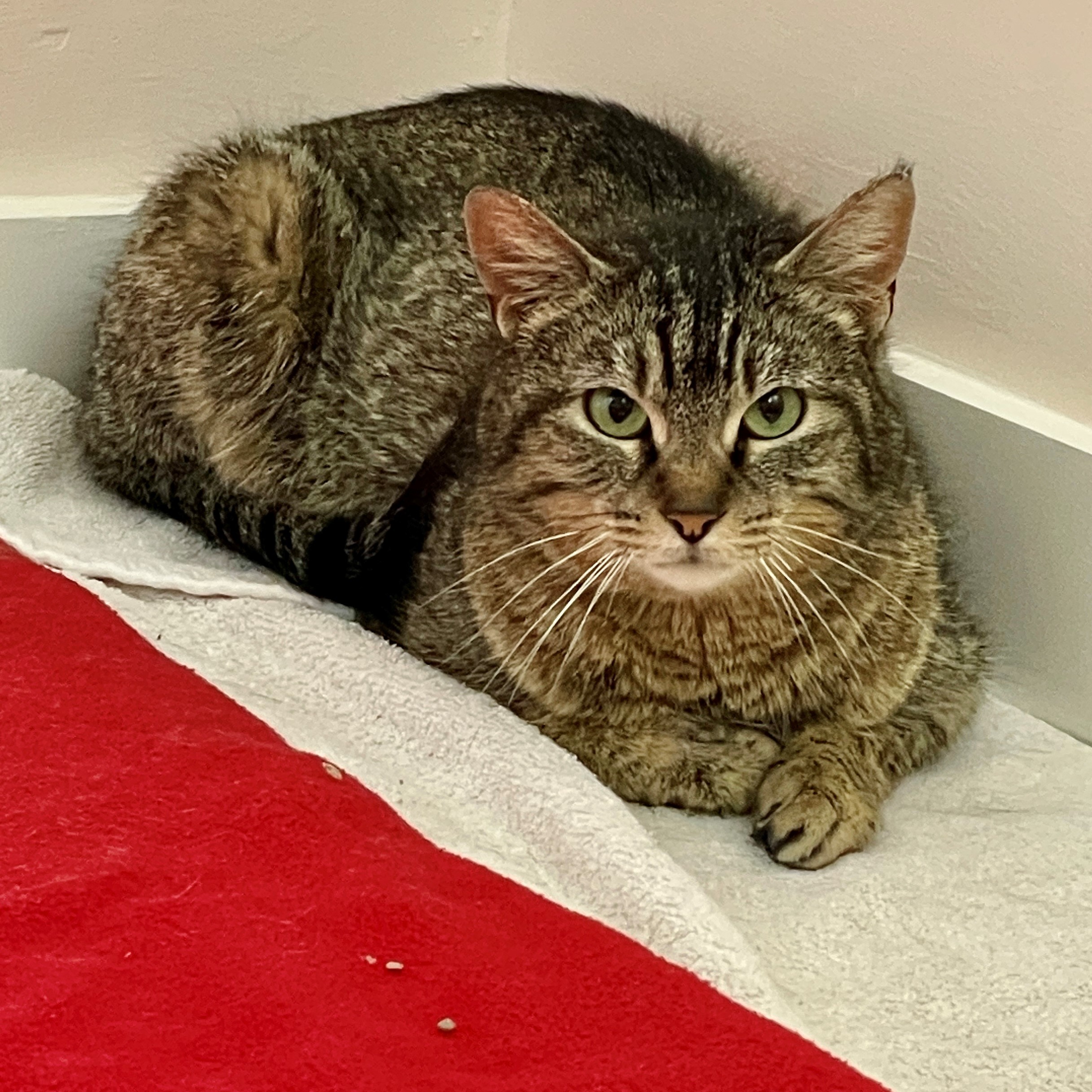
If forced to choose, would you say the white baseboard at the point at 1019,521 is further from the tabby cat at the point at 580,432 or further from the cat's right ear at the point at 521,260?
the cat's right ear at the point at 521,260

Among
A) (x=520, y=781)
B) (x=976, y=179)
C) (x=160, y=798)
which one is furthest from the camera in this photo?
(x=976, y=179)

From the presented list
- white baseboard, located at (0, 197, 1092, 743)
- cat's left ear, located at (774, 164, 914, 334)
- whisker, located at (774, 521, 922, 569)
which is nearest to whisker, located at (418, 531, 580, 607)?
whisker, located at (774, 521, 922, 569)

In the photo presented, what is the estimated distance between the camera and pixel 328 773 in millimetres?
1313

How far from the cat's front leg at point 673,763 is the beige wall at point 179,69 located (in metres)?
1.16

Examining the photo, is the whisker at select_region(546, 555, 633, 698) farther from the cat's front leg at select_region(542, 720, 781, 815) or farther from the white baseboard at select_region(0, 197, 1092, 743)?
the white baseboard at select_region(0, 197, 1092, 743)

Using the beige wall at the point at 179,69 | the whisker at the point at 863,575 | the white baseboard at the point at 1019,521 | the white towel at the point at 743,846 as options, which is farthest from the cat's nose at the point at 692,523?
the beige wall at the point at 179,69

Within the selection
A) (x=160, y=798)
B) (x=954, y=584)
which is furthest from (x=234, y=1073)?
(x=954, y=584)

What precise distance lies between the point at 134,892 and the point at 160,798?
0.42 ft

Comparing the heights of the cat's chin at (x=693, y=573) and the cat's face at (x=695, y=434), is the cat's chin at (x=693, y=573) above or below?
below

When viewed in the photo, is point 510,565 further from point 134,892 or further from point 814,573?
point 134,892

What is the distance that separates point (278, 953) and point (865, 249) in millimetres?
855

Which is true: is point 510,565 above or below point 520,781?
above

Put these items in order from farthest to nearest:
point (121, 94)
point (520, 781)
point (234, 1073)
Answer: point (121, 94)
point (520, 781)
point (234, 1073)

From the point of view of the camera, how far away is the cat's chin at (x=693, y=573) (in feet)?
4.17
